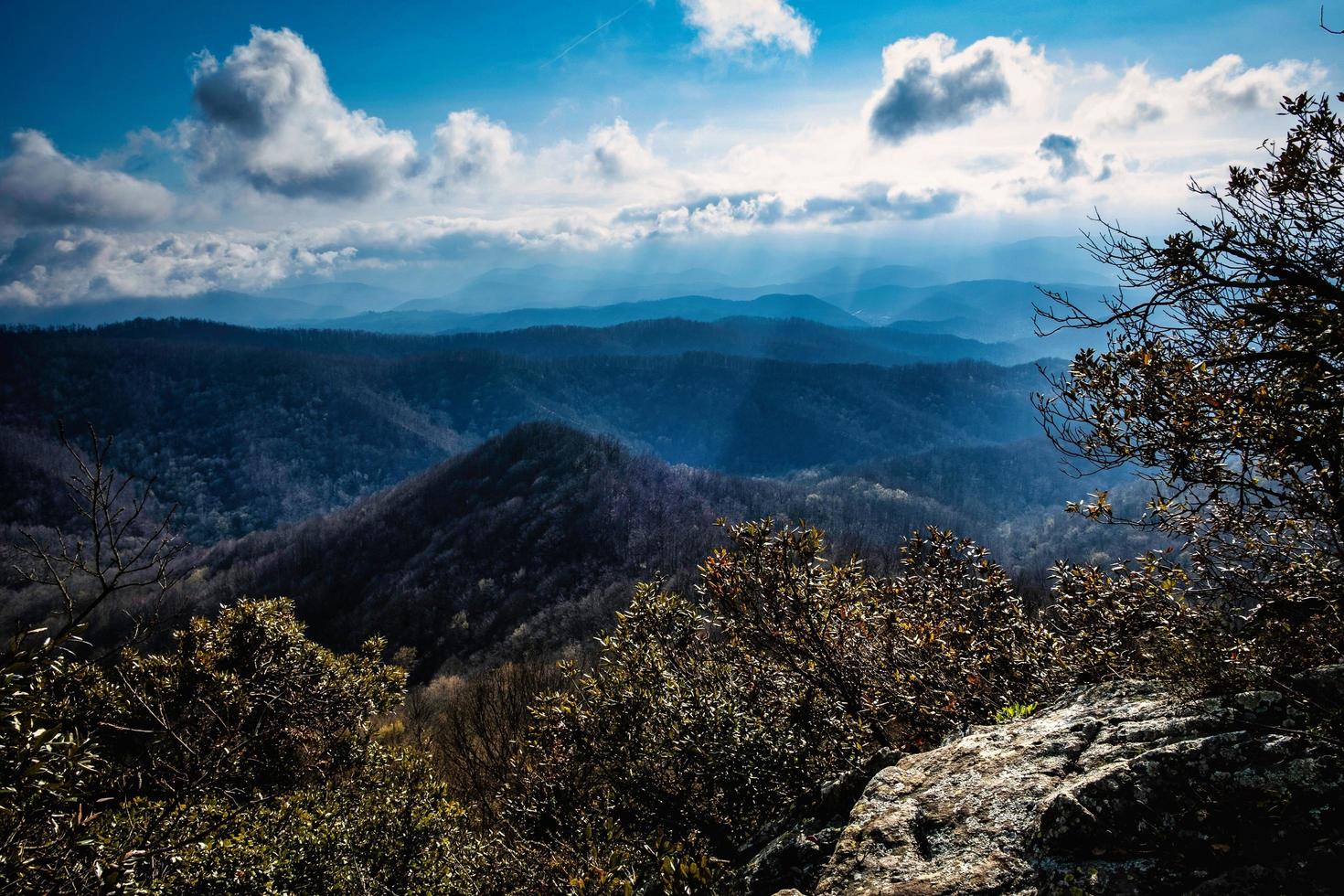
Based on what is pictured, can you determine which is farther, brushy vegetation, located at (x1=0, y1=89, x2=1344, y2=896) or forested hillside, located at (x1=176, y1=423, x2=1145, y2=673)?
forested hillside, located at (x1=176, y1=423, x2=1145, y2=673)

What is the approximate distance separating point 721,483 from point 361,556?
99492 millimetres

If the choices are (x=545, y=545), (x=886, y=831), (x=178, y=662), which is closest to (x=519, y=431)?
(x=545, y=545)

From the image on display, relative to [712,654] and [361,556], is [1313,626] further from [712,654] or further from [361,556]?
[361,556]

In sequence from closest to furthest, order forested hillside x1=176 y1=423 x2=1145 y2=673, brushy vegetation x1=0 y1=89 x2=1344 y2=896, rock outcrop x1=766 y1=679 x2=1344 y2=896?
rock outcrop x1=766 y1=679 x2=1344 y2=896 < brushy vegetation x1=0 y1=89 x2=1344 y2=896 < forested hillside x1=176 y1=423 x2=1145 y2=673

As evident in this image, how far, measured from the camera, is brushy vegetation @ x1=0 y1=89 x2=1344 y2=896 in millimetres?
5918

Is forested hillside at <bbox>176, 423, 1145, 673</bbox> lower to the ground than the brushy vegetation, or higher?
lower

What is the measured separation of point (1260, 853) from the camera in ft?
13.7

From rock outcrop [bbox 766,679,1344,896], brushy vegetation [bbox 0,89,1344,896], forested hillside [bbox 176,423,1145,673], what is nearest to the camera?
rock outcrop [bbox 766,679,1344,896]

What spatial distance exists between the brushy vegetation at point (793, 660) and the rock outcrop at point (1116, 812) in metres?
0.46

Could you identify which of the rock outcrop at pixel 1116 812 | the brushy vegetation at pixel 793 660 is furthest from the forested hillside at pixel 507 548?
the rock outcrop at pixel 1116 812

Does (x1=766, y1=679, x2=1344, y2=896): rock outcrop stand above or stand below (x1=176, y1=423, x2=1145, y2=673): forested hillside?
above

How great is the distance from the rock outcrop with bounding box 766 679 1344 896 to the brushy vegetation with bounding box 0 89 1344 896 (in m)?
0.46

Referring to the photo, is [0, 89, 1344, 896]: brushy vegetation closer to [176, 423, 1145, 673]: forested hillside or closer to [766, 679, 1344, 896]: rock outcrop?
[766, 679, 1344, 896]: rock outcrop

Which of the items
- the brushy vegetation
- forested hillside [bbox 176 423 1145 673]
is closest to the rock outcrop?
the brushy vegetation
